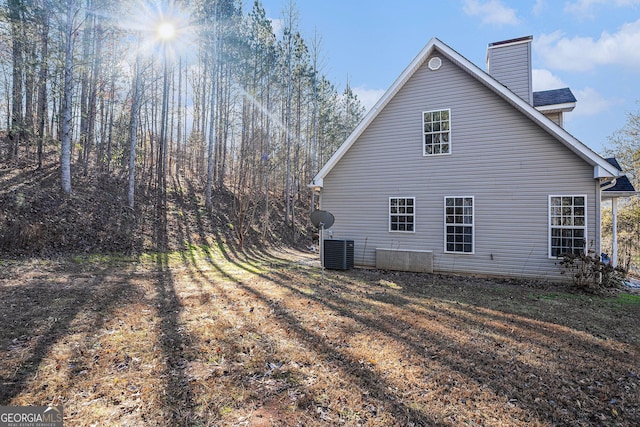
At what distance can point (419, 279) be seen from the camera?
9.27 meters

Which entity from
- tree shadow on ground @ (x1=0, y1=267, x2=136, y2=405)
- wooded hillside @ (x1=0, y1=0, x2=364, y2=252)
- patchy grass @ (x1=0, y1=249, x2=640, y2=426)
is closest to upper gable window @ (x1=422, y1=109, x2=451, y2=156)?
patchy grass @ (x1=0, y1=249, x2=640, y2=426)

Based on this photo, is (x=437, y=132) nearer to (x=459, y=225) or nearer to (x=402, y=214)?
(x=402, y=214)

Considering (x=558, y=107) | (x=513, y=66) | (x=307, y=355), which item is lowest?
(x=307, y=355)

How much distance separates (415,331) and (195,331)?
3344 mm

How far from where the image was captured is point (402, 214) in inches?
412

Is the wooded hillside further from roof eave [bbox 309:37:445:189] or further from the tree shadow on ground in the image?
roof eave [bbox 309:37:445:189]

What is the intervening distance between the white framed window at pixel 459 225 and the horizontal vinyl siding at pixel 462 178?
0.16 m

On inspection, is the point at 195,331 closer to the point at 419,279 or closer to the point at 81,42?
the point at 419,279

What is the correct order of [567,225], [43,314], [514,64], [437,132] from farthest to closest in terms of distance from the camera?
1. [514,64]
2. [437,132]
3. [567,225]
4. [43,314]

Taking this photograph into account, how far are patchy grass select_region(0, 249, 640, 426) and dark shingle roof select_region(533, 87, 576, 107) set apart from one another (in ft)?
21.1

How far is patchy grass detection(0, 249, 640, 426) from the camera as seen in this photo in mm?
2697

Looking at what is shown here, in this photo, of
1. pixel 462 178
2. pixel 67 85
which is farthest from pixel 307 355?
pixel 67 85

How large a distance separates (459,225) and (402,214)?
1.84m

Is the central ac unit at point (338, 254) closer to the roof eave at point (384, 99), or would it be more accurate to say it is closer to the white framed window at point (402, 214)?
the white framed window at point (402, 214)
